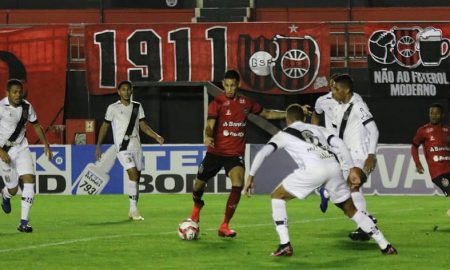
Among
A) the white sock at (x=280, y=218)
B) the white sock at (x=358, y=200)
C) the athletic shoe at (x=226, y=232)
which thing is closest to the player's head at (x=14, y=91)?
the athletic shoe at (x=226, y=232)

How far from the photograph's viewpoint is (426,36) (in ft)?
102

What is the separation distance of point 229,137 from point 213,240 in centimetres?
145

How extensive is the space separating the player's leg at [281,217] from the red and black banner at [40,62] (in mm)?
18039

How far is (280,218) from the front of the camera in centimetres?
1477

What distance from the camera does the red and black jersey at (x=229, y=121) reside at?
1767cm

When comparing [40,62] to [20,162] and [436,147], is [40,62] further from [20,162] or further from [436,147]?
[436,147]

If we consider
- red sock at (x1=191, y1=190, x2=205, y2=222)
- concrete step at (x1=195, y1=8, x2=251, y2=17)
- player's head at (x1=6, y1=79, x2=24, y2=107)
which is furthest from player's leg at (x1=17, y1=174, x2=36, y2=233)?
concrete step at (x1=195, y1=8, x2=251, y2=17)

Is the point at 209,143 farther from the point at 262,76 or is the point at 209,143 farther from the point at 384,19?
the point at 384,19

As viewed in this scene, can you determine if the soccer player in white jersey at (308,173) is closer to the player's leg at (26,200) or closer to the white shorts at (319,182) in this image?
the white shorts at (319,182)

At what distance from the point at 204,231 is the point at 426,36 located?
13.9 metres

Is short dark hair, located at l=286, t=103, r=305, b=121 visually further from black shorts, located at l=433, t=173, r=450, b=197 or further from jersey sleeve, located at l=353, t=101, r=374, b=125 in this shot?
black shorts, located at l=433, t=173, r=450, b=197

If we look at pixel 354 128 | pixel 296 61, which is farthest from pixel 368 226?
pixel 296 61

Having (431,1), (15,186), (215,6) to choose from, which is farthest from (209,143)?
(431,1)

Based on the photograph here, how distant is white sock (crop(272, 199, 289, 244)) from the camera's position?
14781 mm
